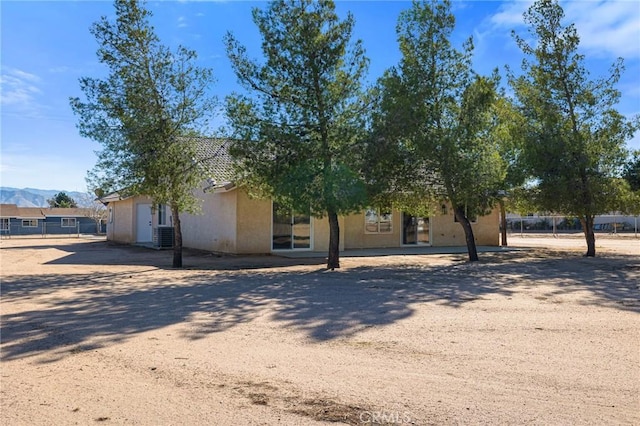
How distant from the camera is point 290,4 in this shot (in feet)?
44.0

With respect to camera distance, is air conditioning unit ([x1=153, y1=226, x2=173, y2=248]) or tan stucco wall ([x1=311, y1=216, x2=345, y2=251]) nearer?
tan stucco wall ([x1=311, y1=216, x2=345, y2=251])

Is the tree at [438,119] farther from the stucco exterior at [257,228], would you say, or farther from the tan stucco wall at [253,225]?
the tan stucco wall at [253,225]

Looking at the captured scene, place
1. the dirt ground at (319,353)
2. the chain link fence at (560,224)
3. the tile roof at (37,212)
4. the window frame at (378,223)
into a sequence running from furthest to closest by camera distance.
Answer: the tile roof at (37,212)
the chain link fence at (560,224)
the window frame at (378,223)
the dirt ground at (319,353)

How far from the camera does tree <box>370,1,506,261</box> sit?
47.9 feet

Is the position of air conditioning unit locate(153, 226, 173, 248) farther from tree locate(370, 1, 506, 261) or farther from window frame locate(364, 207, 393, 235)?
tree locate(370, 1, 506, 261)

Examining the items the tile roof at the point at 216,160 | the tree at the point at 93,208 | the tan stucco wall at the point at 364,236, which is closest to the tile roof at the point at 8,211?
the tree at the point at 93,208

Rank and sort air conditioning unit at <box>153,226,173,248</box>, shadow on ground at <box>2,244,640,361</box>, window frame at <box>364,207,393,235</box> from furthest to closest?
air conditioning unit at <box>153,226,173,248</box>
window frame at <box>364,207,393,235</box>
shadow on ground at <box>2,244,640,361</box>

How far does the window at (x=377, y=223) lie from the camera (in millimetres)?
21828

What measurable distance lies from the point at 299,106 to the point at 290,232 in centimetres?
692

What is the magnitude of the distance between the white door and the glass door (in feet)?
35.7

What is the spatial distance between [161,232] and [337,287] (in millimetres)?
13909

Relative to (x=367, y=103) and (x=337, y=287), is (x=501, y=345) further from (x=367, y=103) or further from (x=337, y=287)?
(x=367, y=103)

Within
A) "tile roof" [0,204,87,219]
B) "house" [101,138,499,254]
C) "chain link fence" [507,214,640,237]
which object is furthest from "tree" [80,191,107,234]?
"chain link fence" [507,214,640,237]

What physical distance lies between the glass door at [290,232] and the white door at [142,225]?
35.7 ft
